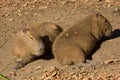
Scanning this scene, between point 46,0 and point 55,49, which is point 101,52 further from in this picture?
point 46,0

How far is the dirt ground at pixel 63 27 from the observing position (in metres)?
5.45

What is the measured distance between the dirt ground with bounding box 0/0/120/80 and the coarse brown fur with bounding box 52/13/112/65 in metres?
0.12

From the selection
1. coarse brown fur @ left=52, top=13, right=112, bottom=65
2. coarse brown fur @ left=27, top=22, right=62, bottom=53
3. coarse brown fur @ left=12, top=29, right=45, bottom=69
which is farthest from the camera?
coarse brown fur @ left=27, top=22, right=62, bottom=53

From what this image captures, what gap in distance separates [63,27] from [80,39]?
1.36 metres

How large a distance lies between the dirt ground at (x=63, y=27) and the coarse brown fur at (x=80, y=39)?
12 centimetres

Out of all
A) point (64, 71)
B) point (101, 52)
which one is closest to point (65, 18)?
point (101, 52)

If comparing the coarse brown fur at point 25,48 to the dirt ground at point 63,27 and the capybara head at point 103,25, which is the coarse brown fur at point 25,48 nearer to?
the dirt ground at point 63,27

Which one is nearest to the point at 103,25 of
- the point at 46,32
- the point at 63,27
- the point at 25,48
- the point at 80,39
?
the point at 80,39

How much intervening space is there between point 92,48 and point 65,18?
1.77 metres

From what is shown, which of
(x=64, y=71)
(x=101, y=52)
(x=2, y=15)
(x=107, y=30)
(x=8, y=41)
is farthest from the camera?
(x=2, y=15)

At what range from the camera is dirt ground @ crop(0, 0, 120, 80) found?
5445 millimetres

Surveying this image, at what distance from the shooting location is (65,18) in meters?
7.76

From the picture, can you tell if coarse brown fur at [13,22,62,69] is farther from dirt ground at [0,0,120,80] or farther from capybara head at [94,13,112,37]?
capybara head at [94,13,112,37]

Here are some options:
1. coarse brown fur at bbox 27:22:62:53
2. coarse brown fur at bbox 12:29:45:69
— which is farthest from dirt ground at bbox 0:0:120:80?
coarse brown fur at bbox 27:22:62:53
